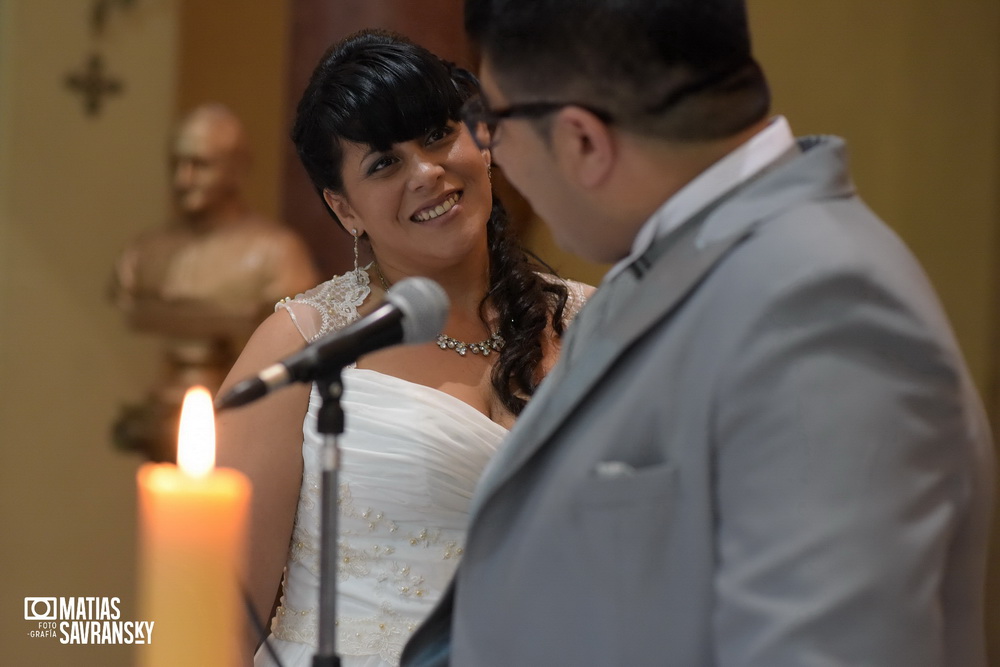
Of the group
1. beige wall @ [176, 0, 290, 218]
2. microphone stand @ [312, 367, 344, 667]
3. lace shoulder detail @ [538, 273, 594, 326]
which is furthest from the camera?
beige wall @ [176, 0, 290, 218]

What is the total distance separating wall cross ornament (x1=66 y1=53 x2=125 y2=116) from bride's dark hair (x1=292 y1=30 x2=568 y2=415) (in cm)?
316

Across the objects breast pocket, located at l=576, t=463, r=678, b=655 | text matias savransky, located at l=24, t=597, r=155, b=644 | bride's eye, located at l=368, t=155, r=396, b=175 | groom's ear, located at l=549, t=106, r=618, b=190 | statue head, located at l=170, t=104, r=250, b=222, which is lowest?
text matias savransky, located at l=24, t=597, r=155, b=644

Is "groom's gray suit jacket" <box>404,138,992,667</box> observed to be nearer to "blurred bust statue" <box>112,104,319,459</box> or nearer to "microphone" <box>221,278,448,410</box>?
"microphone" <box>221,278,448,410</box>

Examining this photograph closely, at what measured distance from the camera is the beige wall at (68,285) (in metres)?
5.28

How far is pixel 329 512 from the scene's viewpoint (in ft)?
4.48

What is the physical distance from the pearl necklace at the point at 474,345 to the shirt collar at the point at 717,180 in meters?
1.23

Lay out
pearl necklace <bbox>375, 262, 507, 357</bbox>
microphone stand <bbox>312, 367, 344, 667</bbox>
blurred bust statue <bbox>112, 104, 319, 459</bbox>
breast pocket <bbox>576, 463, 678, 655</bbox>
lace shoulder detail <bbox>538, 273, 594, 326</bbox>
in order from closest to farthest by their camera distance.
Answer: breast pocket <bbox>576, 463, 678, 655</bbox> → microphone stand <bbox>312, 367, 344, 667</bbox> → pearl necklace <bbox>375, 262, 507, 357</bbox> → lace shoulder detail <bbox>538, 273, 594, 326</bbox> → blurred bust statue <bbox>112, 104, 319, 459</bbox>

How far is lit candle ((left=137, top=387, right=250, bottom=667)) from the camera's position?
1.04 m

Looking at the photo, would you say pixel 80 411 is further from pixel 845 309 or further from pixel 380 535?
pixel 845 309

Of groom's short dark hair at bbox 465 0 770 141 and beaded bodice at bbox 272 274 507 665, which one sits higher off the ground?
groom's short dark hair at bbox 465 0 770 141

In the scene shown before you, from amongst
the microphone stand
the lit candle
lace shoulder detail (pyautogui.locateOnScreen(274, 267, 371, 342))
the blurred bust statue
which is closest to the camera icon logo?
the blurred bust statue

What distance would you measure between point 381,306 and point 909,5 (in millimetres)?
3973

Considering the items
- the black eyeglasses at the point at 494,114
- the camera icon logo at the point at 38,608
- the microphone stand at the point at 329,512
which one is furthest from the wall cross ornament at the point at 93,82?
the microphone stand at the point at 329,512

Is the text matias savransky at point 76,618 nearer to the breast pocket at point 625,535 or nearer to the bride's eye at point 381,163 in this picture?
the bride's eye at point 381,163
